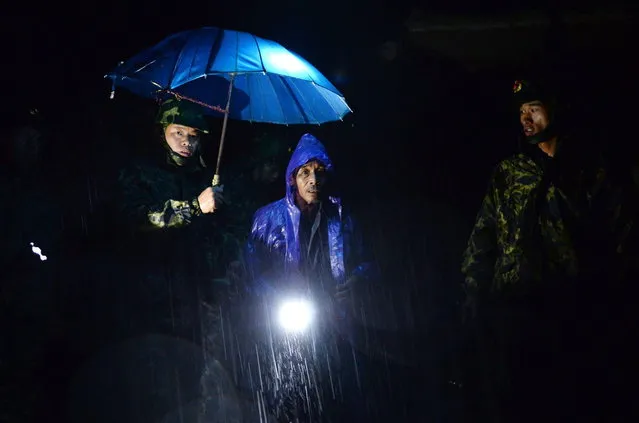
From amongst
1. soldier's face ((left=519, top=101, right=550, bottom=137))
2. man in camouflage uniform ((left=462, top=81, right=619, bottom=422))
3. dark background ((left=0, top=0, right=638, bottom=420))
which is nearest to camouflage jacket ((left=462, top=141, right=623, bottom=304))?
man in camouflage uniform ((left=462, top=81, right=619, bottom=422))

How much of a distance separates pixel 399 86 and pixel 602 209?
3.03m

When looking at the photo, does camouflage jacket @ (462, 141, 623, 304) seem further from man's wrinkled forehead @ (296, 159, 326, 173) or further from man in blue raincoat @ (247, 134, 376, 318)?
man's wrinkled forehead @ (296, 159, 326, 173)

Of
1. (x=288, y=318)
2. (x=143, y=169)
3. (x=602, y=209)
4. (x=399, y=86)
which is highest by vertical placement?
(x=399, y=86)

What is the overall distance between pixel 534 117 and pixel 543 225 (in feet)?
2.99

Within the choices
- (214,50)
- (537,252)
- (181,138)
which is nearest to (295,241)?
(181,138)

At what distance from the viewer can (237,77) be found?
5.44 m

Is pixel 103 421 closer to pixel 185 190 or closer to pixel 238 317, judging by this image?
pixel 238 317

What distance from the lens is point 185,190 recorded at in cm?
477

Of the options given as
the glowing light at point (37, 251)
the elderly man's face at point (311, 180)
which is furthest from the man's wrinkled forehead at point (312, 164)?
the glowing light at point (37, 251)

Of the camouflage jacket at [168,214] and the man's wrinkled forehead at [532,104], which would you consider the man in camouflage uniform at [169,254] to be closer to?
the camouflage jacket at [168,214]

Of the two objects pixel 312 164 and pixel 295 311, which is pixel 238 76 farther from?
pixel 295 311

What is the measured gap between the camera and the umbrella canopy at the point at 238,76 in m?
4.13

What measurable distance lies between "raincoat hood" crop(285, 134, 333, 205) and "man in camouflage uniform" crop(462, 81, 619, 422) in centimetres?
154

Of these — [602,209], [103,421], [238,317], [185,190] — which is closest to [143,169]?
[185,190]
